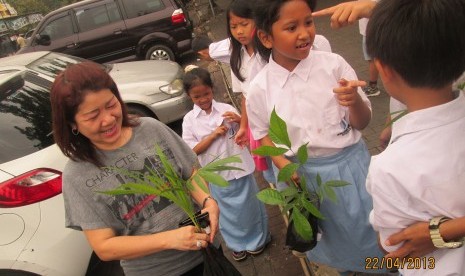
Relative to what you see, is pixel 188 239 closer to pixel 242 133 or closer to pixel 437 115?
pixel 437 115

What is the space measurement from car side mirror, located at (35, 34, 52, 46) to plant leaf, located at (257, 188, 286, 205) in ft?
25.1

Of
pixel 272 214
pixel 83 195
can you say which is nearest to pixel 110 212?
pixel 83 195

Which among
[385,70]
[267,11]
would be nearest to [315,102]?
[267,11]

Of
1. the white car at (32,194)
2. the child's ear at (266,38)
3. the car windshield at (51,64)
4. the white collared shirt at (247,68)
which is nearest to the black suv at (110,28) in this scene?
the car windshield at (51,64)

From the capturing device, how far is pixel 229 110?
8.27 feet

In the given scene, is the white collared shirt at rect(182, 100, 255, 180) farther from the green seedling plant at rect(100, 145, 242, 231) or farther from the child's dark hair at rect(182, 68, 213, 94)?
the green seedling plant at rect(100, 145, 242, 231)

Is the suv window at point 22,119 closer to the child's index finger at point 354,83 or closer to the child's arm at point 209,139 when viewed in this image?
the child's arm at point 209,139

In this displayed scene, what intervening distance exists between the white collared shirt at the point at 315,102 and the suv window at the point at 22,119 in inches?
72.4

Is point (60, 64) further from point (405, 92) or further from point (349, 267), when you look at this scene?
point (405, 92)

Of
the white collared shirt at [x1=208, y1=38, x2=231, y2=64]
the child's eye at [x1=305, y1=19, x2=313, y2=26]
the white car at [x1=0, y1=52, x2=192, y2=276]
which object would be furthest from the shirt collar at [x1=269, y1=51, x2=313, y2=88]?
the white car at [x1=0, y1=52, x2=192, y2=276]

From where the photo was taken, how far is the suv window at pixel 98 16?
753cm

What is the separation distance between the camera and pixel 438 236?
3.42 ft

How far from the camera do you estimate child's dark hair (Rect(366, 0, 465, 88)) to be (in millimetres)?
950

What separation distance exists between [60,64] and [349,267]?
399cm
